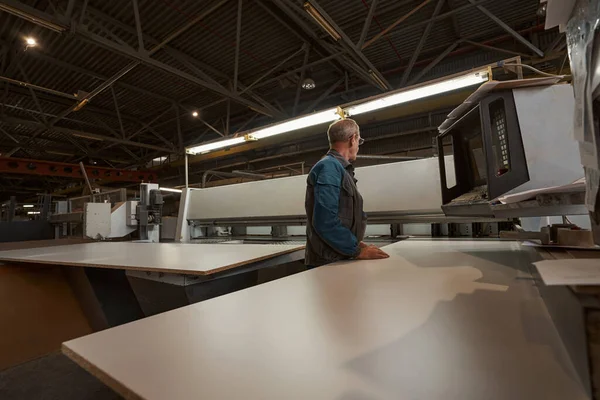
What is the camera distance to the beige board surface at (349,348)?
34 centimetres

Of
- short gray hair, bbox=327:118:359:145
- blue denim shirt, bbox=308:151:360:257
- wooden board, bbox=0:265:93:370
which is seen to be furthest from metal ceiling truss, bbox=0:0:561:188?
wooden board, bbox=0:265:93:370

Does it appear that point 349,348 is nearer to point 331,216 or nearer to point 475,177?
point 331,216

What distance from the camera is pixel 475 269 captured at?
3.01 feet

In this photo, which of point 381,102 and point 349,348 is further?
point 381,102

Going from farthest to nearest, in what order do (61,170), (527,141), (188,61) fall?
1. (61,170)
2. (188,61)
3. (527,141)

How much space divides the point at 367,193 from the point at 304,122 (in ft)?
2.07

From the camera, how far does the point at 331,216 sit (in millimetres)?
1247

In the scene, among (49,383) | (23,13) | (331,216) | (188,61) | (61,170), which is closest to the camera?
(331,216)

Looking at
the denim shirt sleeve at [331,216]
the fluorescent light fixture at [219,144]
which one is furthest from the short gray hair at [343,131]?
the fluorescent light fixture at [219,144]

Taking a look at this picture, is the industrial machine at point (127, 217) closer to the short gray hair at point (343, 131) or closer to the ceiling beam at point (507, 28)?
the short gray hair at point (343, 131)

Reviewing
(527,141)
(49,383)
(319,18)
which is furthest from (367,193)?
(49,383)

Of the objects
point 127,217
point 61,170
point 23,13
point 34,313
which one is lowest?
point 34,313

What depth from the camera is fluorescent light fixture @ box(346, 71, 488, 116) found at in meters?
1.43

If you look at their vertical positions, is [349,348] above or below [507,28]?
below
